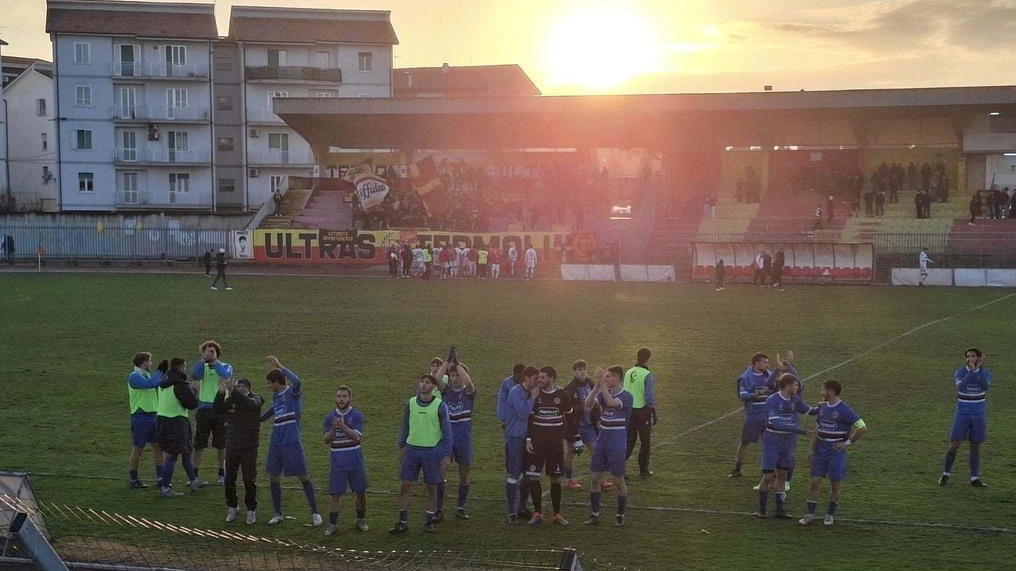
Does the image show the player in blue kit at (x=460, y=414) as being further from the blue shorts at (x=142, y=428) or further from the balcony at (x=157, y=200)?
the balcony at (x=157, y=200)

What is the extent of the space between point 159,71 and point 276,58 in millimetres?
8724

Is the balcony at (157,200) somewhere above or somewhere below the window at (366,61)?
below

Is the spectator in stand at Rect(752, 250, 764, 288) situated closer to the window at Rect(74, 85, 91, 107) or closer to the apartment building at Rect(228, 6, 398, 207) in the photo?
the apartment building at Rect(228, 6, 398, 207)

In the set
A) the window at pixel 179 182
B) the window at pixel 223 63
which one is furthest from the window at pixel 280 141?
the window at pixel 179 182

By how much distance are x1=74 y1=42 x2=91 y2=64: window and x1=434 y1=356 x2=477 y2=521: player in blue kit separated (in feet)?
246

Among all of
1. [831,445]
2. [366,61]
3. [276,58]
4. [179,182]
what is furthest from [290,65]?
[831,445]

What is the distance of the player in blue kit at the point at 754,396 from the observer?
47.7 feet

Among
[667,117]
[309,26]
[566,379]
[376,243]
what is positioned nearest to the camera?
[566,379]

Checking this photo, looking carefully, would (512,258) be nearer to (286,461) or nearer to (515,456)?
(515,456)

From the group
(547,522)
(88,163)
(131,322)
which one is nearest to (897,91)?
(131,322)

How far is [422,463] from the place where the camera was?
12.2 meters

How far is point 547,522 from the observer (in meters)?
12.7

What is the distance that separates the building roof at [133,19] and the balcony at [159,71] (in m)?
2.16

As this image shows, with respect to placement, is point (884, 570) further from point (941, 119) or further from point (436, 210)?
point (941, 119)
